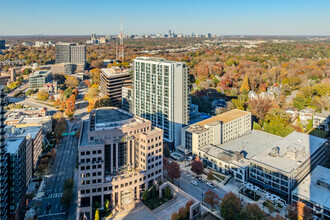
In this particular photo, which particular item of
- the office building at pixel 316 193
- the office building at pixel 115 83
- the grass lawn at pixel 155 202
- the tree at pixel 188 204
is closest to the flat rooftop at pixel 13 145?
the grass lawn at pixel 155 202

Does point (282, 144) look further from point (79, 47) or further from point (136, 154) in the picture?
point (79, 47)

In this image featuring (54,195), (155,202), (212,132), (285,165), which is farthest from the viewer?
(212,132)

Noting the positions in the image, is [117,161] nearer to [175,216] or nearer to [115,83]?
[175,216]

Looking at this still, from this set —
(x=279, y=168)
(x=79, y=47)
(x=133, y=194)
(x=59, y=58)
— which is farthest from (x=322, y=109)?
(x=59, y=58)

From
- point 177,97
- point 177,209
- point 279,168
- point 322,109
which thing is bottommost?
point 177,209

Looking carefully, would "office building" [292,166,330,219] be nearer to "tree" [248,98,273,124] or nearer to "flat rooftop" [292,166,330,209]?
"flat rooftop" [292,166,330,209]

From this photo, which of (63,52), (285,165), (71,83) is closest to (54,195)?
(285,165)
